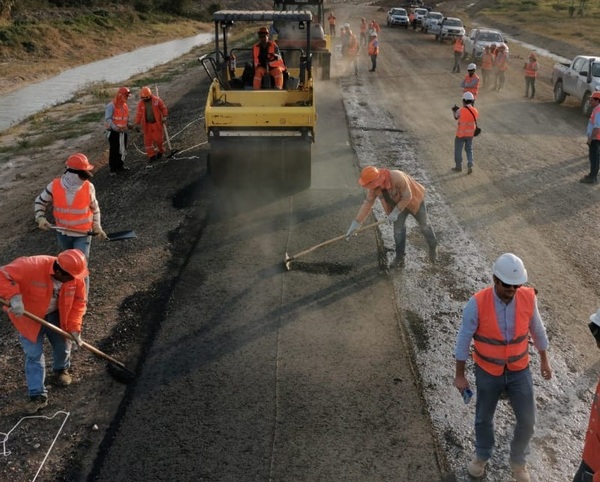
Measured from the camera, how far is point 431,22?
37.0 m

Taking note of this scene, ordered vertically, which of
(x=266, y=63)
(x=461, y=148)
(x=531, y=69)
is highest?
(x=266, y=63)

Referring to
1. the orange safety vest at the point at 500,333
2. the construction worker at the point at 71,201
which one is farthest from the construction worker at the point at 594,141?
the construction worker at the point at 71,201

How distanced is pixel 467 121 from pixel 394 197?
4.65m

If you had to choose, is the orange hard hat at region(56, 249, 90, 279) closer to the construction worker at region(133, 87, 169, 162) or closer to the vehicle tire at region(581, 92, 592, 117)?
the construction worker at region(133, 87, 169, 162)

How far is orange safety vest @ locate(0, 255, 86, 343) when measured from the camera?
16.1ft

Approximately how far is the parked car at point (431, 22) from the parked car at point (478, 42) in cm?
959

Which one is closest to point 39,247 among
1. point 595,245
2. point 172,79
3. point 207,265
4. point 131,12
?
point 207,265

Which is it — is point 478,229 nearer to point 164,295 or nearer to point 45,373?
point 164,295

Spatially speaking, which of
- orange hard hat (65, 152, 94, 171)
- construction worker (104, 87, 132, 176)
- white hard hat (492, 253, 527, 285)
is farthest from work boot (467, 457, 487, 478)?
construction worker (104, 87, 132, 176)

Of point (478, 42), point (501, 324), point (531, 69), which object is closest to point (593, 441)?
point (501, 324)

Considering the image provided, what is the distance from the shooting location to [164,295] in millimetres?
7133

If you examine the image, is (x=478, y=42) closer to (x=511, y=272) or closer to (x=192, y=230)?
(x=192, y=230)

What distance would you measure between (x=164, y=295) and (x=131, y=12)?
160ft

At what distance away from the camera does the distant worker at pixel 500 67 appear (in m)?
19.5
